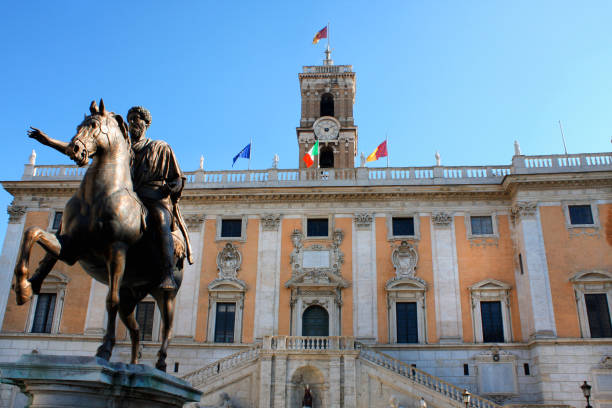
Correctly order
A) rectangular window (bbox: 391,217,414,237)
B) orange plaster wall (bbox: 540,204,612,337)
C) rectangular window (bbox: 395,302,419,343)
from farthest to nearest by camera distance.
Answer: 1. rectangular window (bbox: 391,217,414,237)
2. rectangular window (bbox: 395,302,419,343)
3. orange plaster wall (bbox: 540,204,612,337)

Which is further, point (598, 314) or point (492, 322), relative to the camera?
point (492, 322)

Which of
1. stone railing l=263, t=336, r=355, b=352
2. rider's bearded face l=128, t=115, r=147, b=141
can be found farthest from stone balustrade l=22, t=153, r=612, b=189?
rider's bearded face l=128, t=115, r=147, b=141

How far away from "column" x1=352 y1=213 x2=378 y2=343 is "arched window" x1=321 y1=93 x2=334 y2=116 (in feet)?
48.3

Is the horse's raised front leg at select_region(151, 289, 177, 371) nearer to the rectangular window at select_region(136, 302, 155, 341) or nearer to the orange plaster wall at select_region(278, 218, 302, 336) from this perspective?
the orange plaster wall at select_region(278, 218, 302, 336)

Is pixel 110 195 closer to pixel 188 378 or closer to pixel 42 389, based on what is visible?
pixel 42 389

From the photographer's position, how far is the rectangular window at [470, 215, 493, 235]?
1148 inches

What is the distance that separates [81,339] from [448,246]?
19382mm

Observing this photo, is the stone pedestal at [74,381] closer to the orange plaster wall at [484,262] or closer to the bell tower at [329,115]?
the orange plaster wall at [484,262]

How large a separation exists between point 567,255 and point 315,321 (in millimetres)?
12871

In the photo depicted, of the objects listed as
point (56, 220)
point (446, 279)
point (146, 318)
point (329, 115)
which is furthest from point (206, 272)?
point (329, 115)

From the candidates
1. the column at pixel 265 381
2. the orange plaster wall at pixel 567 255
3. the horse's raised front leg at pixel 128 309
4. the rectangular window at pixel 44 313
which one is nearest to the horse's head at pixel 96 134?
the horse's raised front leg at pixel 128 309

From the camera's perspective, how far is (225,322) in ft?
92.8

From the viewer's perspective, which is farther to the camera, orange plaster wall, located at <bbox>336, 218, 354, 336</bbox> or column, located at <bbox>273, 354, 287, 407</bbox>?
orange plaster wall, located at <bbox>336, 218, 354, 336</bbox>

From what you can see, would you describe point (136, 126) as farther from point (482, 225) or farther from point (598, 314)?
point (598, 314)
